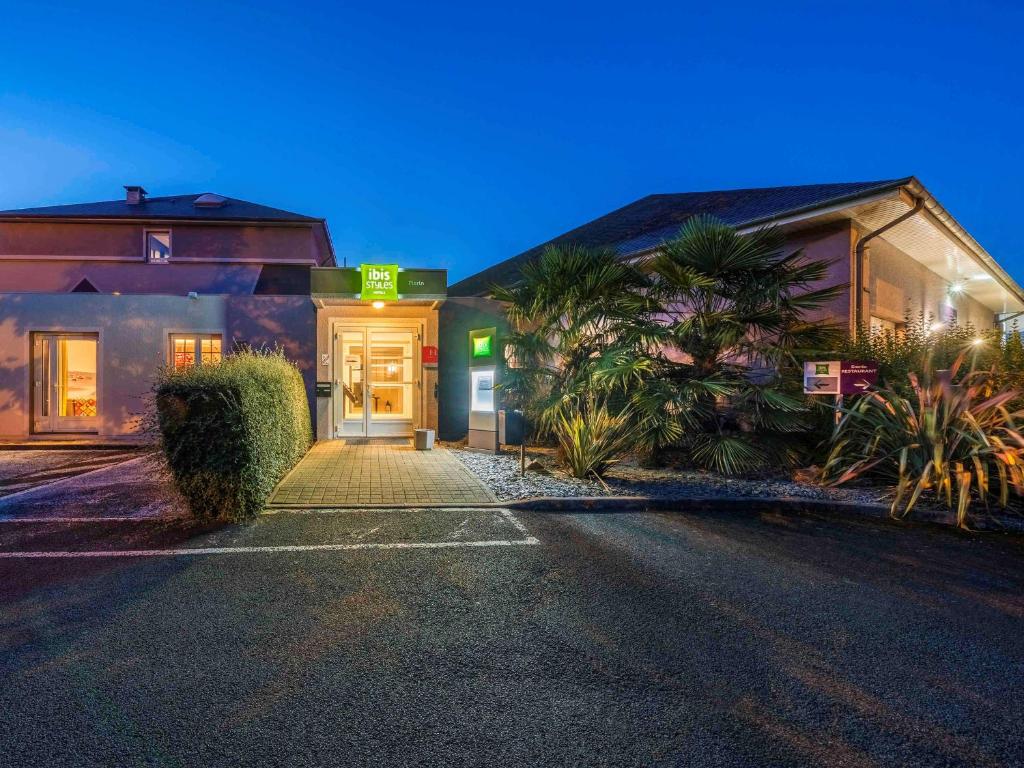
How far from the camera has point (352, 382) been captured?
13766 mm

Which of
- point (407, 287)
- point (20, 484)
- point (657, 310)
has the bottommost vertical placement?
point (20, 484)

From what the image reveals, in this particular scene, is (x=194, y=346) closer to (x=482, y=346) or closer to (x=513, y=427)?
(x=482, y=346)

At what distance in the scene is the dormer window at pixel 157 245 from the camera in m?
20.1

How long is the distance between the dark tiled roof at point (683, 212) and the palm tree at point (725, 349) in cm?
201

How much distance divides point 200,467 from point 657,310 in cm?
671

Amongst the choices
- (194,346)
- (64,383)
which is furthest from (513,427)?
(64,383)

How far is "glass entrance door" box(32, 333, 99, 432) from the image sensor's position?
13742 mm

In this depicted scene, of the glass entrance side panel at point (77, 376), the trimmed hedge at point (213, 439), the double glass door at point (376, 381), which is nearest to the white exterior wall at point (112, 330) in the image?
the glass entrance side panel at point (77, 376)

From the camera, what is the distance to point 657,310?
362 inches

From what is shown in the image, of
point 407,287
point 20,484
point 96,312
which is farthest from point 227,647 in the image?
point 96,312

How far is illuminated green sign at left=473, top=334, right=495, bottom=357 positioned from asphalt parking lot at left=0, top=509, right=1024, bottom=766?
647cm

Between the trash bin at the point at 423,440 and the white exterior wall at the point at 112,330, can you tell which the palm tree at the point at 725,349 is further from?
the white exterior wall at the point at 112,330

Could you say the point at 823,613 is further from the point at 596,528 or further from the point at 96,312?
the point at 96,312

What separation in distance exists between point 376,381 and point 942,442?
1091 centimetres
